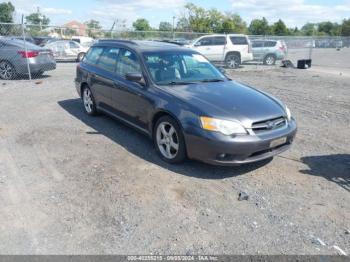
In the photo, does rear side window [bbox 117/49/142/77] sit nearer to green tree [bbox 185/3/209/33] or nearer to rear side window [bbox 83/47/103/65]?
rear side window [bbox 83/47/103/65]

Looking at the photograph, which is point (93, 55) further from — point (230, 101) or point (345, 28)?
point (345, 28)

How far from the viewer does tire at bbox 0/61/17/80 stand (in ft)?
38.5

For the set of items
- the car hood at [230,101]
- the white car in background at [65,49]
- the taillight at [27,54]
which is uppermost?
the white car in background at [65,49]

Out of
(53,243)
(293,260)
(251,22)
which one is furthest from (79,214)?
(251,22)

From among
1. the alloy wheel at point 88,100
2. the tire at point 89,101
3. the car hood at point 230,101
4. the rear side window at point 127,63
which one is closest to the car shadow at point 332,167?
the car hood at point 230,101

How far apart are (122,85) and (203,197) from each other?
2557mm

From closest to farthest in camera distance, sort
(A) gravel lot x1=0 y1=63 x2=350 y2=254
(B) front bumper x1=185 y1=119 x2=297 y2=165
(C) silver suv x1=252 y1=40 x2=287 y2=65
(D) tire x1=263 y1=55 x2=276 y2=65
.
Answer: (A) gravel lot x1=0 y1=63 x2=350 y2=254, (B) front bumper x1=185 y1=119 x2=297 y2=165, (C) silver suv x1=252 y1=40 x2=287 y2=65, (D) tire x1=263 y1=55 x2=276 y2=65

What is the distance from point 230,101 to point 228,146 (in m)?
0.79

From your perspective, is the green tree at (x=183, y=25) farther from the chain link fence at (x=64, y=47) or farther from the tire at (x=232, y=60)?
the tire at (x=232, y=60)

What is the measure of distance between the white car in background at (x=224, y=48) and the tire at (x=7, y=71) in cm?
931

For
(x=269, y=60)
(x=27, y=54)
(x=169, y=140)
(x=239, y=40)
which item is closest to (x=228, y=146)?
(x=169, y=140)

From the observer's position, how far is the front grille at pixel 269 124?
416cm

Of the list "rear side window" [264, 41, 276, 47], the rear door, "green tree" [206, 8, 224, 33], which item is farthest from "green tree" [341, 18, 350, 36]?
the rear door

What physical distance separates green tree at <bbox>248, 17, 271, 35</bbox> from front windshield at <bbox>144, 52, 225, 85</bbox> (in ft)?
226
